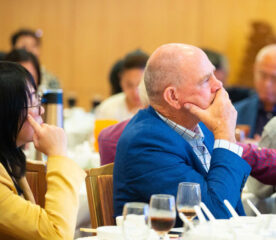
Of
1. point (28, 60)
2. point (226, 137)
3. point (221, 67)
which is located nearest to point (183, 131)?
point (226, 137)

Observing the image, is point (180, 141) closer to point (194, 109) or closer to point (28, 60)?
point (194, 109)

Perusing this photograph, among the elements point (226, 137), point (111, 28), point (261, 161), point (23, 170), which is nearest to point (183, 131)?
point (226, 137)

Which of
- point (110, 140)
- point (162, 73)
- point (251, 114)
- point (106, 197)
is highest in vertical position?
point (162, 73)

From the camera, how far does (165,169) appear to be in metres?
2.16

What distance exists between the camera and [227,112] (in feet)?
7.57

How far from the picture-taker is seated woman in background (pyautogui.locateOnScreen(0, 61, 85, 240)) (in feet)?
6.02

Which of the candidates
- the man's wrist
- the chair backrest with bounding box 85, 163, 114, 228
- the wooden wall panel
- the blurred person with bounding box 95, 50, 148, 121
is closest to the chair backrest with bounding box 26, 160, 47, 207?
the chair backrest with bounding box 85, 163, 114, 228

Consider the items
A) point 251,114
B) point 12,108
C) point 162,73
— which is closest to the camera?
point 12,108

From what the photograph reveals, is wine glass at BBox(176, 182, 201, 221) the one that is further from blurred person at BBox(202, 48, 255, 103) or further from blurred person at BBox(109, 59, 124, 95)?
blurred person at BBox(202, 48, 255, 103)

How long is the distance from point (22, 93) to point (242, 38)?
8137 mm

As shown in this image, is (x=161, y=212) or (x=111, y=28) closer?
(x=161, y=212)

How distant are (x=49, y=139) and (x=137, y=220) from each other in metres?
0.61

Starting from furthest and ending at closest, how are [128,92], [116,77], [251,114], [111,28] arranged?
[111,28]
[116,77]
[251,114]
[128,92]

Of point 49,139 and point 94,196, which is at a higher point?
point 49,139
